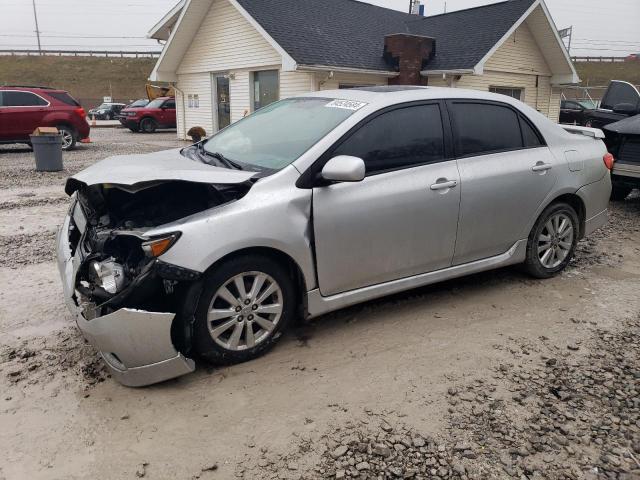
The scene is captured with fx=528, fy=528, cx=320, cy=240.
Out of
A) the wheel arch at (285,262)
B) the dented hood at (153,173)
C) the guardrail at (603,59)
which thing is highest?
the guardrail at (603,59)

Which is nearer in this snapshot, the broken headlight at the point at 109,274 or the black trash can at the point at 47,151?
the broken headlight at the point at 109,274

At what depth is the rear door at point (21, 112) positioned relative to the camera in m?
14.1

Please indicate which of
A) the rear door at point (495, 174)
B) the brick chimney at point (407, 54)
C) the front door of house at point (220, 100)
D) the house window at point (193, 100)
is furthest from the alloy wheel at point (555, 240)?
the house window at point (193, 100)

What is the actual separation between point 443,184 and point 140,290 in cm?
225

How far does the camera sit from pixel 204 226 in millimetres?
3031

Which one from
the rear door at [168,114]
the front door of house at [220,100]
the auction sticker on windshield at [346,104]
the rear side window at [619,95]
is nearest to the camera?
the auction sticker on windshield at [346,104]

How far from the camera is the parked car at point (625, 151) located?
7.54 meters

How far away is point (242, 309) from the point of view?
10.6 feet

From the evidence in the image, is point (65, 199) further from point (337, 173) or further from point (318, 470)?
point (318, 470)

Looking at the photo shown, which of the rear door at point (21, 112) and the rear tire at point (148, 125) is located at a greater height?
the rear door at point (21, 112)

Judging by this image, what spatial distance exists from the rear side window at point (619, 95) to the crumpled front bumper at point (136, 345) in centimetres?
1014

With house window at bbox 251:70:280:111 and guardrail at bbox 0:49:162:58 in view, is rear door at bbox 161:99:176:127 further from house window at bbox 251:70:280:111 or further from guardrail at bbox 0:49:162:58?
guardrail at bbox 0:49:162:58

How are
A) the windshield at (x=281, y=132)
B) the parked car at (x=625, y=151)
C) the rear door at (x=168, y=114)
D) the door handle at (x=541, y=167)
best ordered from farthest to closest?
the rear door at (x=168, y=114) < the parked car at (x=625, y=151) < the door handle at (x=541, y=167) < the windshield at (x=281, y=132)

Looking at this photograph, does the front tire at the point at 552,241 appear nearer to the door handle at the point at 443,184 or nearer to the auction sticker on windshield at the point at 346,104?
the door handle at the point at 443,184
